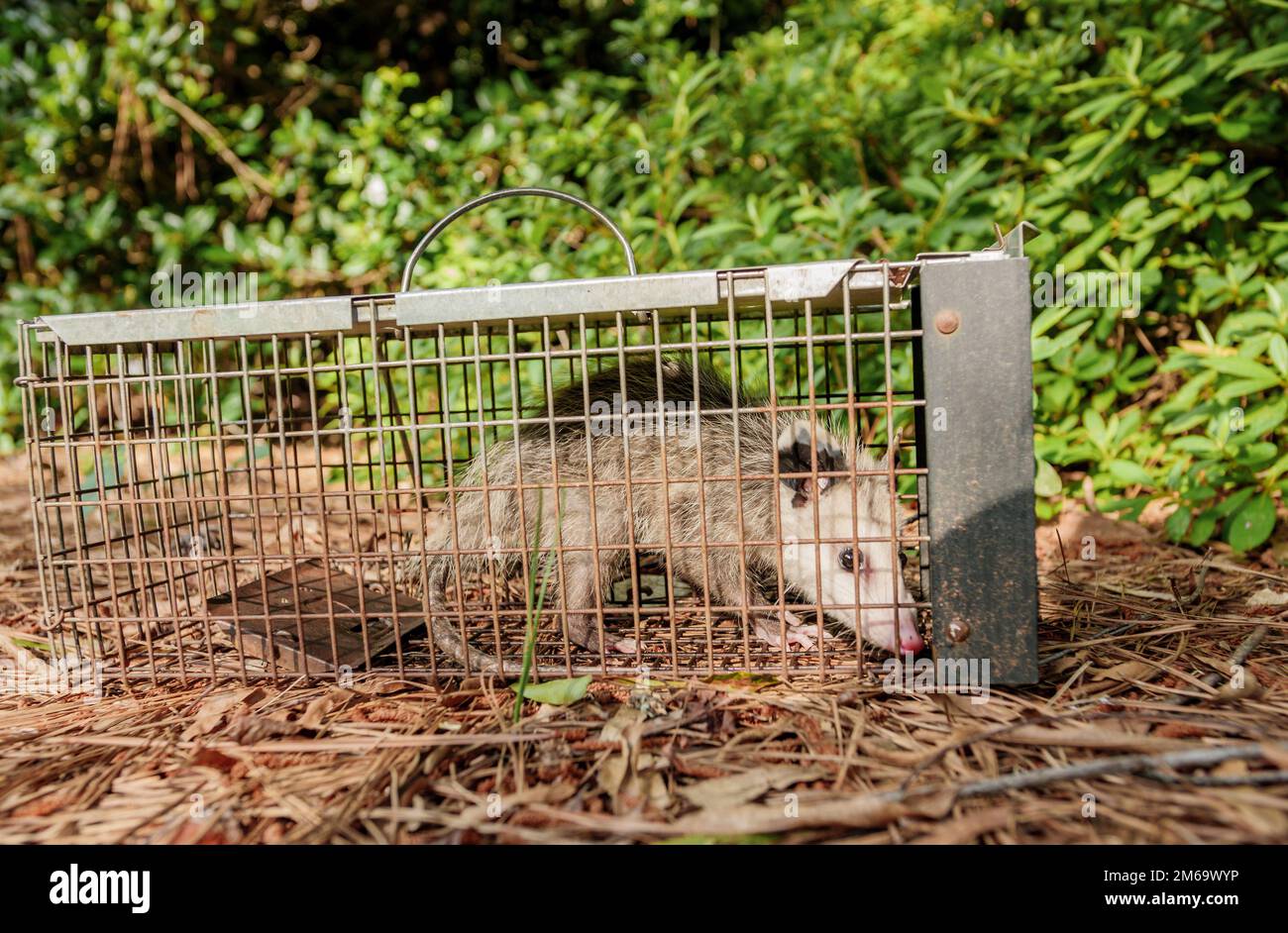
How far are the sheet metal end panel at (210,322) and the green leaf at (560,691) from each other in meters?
0.97

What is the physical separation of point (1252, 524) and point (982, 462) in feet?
5.48

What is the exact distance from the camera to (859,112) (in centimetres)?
449

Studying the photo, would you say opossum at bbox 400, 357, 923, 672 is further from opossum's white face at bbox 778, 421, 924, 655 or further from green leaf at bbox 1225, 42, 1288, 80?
green leaf at bbox 1225, 42, 1288, 80

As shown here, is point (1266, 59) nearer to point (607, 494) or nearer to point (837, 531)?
point (837, 531)

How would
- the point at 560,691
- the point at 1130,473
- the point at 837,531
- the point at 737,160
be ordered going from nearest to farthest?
the point at 560,691
the point at 837,531
the point at 1130,473
the point at 737,160

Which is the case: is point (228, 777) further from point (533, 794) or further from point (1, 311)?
point (1, 311)

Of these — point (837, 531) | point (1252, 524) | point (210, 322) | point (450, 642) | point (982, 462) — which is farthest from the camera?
point (1252, 524)

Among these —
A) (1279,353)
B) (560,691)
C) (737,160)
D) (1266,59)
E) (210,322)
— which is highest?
(737,160)

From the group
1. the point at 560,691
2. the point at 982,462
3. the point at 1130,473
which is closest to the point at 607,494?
the point at 560,691

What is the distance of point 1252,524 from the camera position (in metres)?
2.83

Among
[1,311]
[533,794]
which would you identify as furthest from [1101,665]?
[1,311]

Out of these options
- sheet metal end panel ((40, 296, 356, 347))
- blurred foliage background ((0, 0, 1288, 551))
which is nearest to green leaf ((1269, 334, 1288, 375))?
blurred foliage background ((0, 0, 1288, 551))

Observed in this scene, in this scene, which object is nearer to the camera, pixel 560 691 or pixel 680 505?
pixel 560 691

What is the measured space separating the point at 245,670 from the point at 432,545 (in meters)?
0.74
